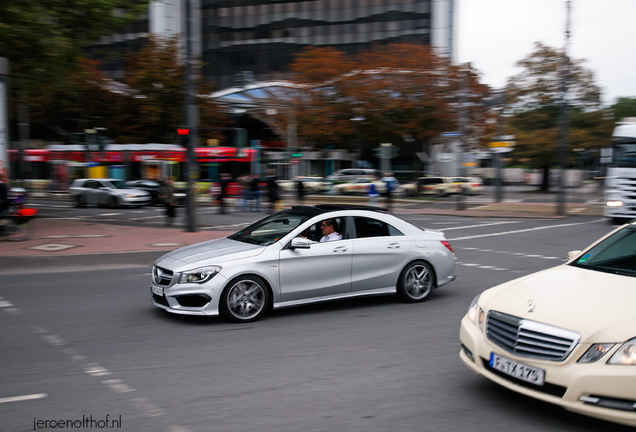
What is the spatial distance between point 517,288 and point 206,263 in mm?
3615

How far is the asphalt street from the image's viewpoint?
13.9 feet

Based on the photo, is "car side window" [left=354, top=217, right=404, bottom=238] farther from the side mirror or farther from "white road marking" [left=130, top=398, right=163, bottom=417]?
"white road marking" [left=130, top=398, right=163, bottom=417]

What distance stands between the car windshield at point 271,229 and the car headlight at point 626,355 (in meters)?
4.47

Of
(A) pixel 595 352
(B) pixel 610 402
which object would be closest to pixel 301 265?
(A) pixel 595 352

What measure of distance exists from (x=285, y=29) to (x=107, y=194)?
41.3m

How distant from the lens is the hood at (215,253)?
22.7ft

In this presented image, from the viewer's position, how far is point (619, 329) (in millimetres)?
3779

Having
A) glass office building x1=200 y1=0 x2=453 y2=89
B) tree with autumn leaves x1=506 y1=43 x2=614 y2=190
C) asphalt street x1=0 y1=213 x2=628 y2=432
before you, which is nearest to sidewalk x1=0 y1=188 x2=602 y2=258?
asphalt street x1=0 y1=213 x2=628 y2=432

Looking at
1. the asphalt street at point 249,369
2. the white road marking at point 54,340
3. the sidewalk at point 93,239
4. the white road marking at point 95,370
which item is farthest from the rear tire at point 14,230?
the white road marking at point 95,370

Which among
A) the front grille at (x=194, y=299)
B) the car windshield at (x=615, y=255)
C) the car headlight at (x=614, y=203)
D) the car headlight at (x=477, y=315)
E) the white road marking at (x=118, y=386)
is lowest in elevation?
the white road marking at (x=118, y=386)

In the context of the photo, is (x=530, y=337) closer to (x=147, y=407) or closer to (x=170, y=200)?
(x=147, y=407)

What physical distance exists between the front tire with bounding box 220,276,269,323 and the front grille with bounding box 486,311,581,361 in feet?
10.8

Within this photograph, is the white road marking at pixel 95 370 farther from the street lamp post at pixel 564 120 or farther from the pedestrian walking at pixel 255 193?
the street lamp post at pixel 564 120

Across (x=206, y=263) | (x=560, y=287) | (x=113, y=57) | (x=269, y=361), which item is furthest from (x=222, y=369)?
(x=113, y=57)
